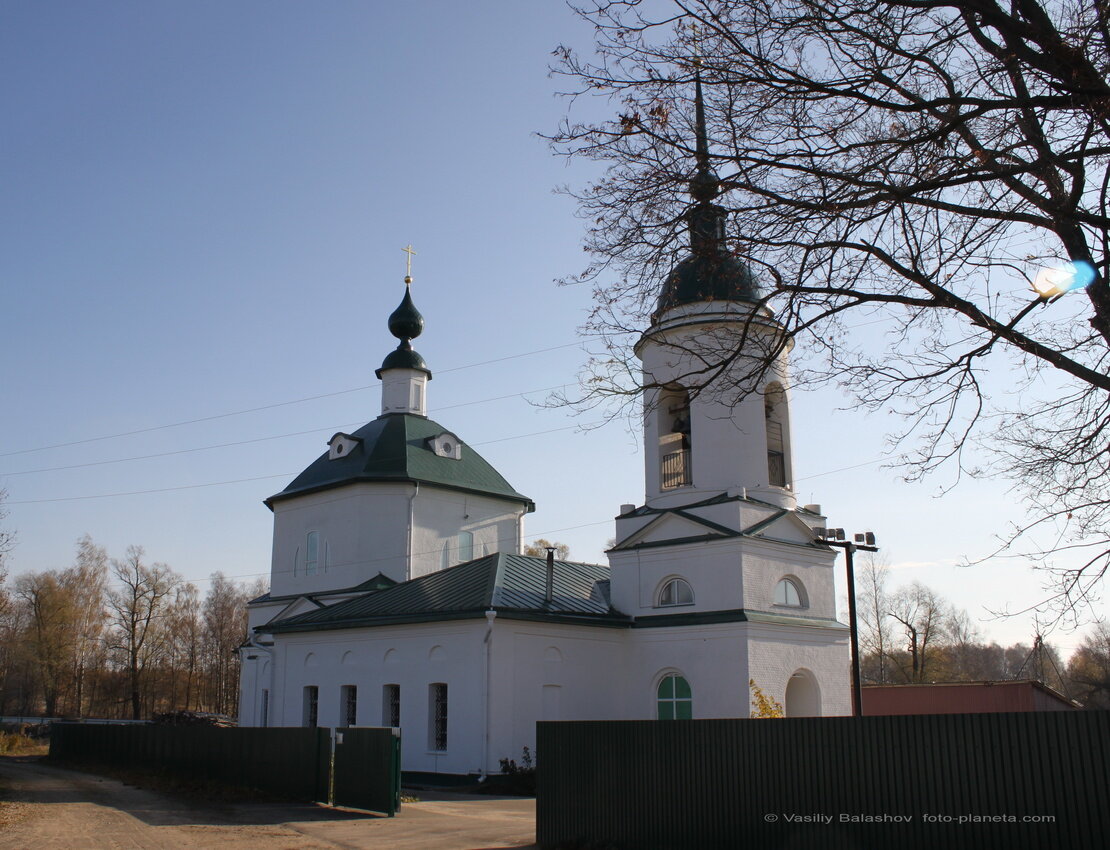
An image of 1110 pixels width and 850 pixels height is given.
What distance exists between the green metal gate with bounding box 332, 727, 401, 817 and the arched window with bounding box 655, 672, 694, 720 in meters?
8.11

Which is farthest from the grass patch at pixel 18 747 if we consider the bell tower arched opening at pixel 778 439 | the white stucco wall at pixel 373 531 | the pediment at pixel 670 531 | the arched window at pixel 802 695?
the bell tower arched opening at pixel 778 439

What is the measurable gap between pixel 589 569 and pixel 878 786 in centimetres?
1753

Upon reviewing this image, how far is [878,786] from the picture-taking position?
391 inches

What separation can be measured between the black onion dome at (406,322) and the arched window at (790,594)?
18344 mm

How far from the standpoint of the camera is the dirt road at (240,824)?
507 inches

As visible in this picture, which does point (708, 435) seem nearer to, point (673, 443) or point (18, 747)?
point (673, 443)

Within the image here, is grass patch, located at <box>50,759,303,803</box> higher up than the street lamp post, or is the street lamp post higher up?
the street lamp post

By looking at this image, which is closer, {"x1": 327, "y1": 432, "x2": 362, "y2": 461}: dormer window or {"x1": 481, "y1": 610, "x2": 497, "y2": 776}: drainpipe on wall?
{"x1": 481, "y1": 610, "x2": 497, "y2": 776}: drainpipe on wall

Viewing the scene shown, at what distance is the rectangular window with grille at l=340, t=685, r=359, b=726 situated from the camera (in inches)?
958

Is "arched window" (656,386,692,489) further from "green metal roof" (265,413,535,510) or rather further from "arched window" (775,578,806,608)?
"green metal roof" (265,413,535,510)

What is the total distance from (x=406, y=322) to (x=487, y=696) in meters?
18.1

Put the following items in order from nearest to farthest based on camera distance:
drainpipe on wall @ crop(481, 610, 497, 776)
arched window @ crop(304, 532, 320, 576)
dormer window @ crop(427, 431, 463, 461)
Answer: drainpipe on wall @ crop(481, 610, 497, 776) < arched window @ crop(304, 532, 320, 576) < dormer window @ crop(427, 431, 463, 461)

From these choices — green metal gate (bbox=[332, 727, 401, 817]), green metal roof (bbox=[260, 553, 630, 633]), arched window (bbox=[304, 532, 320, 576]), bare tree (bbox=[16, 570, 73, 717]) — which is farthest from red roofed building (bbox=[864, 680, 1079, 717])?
bare tree (bbox=[16, 570, 73, 717])

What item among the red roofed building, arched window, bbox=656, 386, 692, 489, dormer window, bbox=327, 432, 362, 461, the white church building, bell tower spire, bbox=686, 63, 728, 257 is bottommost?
the red roofed building
